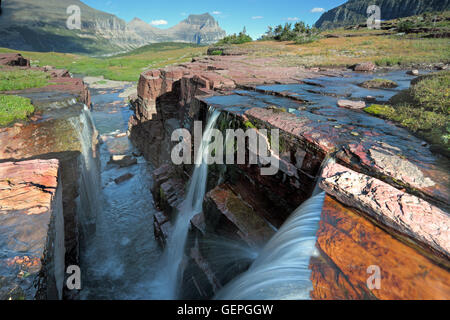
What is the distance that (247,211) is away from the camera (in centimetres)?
339

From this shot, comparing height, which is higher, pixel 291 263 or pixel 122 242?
pixel 291 263

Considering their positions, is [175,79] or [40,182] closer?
[40,182]

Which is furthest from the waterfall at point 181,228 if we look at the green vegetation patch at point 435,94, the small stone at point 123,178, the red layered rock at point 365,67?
the red layered rock at point 365,67

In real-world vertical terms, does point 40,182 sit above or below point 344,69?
below

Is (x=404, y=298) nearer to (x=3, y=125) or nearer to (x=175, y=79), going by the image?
(x=3, y=125)

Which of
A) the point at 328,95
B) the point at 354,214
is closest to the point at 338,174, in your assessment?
the point at 354,214

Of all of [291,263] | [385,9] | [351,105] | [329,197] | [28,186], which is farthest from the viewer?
[385,9]

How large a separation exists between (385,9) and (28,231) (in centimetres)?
11917

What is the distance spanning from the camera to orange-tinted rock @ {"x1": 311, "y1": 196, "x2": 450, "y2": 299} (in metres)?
1.19

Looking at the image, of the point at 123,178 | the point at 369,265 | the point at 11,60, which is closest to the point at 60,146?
the point at 123,178

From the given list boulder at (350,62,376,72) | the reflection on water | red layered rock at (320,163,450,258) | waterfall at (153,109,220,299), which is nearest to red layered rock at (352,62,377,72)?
boulder at (350,62,376,72)

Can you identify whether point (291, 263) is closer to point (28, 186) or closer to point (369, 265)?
point (369, 265)
